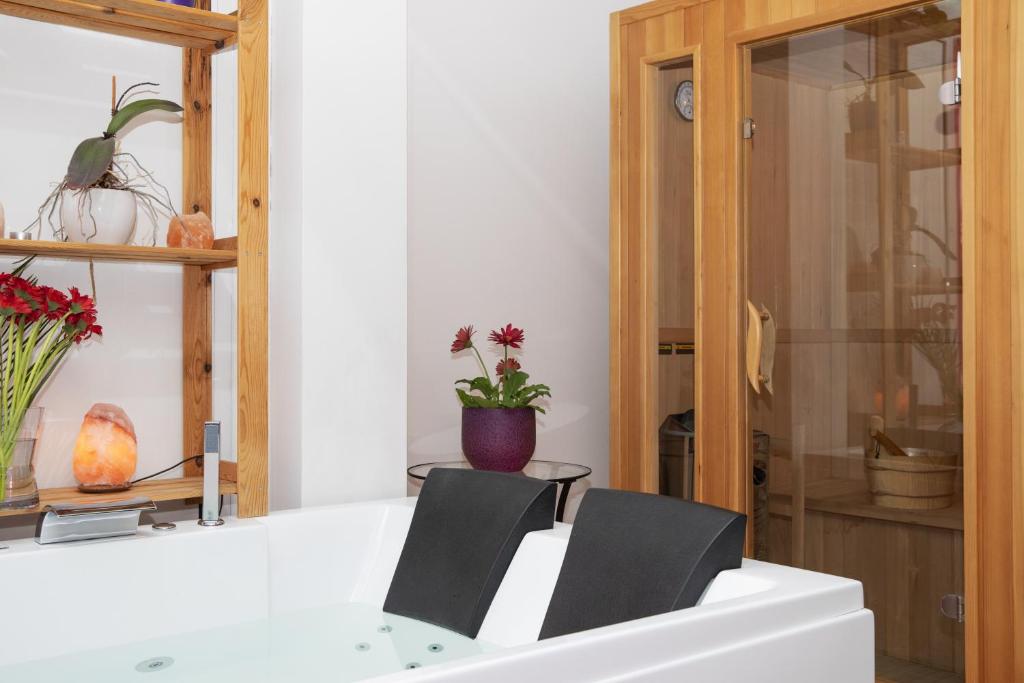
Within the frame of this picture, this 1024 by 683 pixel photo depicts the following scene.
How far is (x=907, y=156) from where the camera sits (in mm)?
2361

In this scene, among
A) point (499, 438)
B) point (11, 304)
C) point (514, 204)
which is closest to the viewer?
point (11, 304)

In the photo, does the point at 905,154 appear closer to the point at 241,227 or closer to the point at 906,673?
the point at 906,673

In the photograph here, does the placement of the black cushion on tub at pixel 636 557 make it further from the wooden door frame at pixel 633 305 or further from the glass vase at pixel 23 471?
the wooden door frame at pixel 633 305

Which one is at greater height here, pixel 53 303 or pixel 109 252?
pixel 109 252

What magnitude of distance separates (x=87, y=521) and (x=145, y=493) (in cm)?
21

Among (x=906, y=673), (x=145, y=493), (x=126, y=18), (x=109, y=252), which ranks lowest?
(x=906, y=673)

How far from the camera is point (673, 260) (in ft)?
9.57

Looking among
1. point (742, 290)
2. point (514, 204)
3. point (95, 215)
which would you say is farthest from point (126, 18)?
point (742, 290)

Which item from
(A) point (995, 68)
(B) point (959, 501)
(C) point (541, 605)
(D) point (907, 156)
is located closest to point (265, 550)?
(C) point (541, 605)

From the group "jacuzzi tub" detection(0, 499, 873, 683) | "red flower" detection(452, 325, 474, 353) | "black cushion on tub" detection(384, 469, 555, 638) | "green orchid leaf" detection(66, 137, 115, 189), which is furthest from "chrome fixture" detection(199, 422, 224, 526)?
"red flower" detection(452, 325, 474, 353)

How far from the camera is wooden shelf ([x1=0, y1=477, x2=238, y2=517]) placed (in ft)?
6.63

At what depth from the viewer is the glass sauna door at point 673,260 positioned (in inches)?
113

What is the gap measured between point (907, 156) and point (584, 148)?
1.40m

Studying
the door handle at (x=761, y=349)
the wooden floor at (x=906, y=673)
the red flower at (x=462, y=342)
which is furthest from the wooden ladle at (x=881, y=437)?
the red flower at (x=462, y=342)
